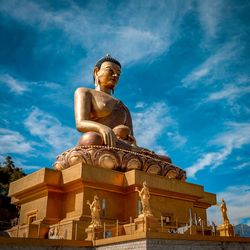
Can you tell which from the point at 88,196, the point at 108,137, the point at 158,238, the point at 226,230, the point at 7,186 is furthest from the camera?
the point at 7,186

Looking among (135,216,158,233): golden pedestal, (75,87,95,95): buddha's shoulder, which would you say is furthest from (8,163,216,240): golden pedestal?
(75,87,95,95): buddha's shoulder

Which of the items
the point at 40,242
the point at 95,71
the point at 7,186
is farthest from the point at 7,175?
the point at 40,242

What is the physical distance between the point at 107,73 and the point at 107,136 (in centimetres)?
474

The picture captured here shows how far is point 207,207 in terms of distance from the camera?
48.7 ft

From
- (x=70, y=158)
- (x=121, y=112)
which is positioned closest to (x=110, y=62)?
(x=121, y=112)

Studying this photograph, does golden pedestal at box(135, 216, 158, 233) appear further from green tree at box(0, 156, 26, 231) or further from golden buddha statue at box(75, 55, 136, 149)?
green tree at box(0, 156, 26, 231)

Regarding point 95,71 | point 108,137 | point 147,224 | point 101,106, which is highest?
point 95,71

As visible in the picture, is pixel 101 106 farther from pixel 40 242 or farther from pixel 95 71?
pixel 40 242

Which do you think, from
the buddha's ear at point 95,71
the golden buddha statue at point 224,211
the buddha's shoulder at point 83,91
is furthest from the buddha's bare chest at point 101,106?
the golden buddha statue at point 224,211

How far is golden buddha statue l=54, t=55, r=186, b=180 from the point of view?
12.9 meters

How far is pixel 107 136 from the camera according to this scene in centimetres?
1346

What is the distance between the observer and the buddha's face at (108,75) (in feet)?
56.3

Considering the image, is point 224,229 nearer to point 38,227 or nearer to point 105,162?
point 105,162

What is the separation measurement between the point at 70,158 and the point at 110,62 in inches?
250
